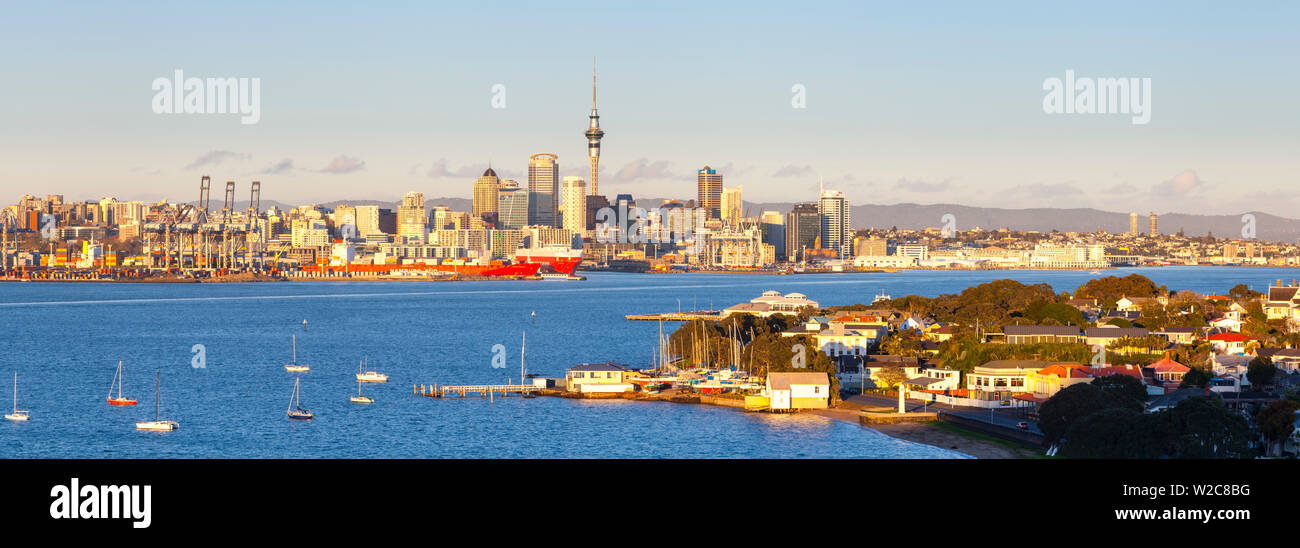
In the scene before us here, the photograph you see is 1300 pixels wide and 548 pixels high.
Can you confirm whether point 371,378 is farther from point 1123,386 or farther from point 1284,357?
point 1284,357

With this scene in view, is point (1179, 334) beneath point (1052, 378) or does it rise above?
above

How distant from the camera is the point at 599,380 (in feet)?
72.6

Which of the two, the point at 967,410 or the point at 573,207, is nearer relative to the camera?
the point at 967,410

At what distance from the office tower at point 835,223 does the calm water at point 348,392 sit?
10791cm

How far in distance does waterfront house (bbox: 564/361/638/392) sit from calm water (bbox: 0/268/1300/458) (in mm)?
821

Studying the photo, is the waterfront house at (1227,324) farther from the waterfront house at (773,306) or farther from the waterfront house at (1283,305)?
the waterfront house at (773,306)

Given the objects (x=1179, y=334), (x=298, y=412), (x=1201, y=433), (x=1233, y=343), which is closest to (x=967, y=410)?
(x=1201, y=433)

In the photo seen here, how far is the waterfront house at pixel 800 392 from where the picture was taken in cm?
1925

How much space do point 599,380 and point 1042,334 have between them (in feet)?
27.7

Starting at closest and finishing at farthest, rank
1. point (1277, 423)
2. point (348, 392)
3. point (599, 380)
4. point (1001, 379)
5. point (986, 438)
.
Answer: point (1277, 423) < point (986, 438) < point (1001, 379) < point (599, 380) < point (348, 392)

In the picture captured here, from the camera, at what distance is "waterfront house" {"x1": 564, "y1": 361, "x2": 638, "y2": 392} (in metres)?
22.0
